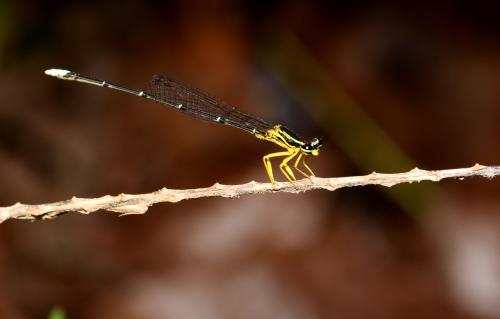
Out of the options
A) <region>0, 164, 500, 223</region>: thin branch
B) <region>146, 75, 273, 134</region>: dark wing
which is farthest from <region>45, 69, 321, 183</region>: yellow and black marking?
<region>0, 164, 500, 223</region>: thin branch

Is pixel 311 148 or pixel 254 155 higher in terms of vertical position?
pixel 254 155

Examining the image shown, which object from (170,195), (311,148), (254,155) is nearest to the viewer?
(170,195)

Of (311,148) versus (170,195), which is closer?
(170,195)

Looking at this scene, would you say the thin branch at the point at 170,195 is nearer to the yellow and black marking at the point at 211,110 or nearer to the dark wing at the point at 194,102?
the yellow and black marking at the point at 211,110

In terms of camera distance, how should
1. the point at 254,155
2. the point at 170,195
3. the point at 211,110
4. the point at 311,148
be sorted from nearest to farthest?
the point at 170,195
the point at 311,148
the point at 211,110
the point at 254,155

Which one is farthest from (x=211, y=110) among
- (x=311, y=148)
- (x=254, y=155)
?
(x=254, y=155)

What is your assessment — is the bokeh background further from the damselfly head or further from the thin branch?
the thin branch

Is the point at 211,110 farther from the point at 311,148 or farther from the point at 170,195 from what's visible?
the point at 170,195

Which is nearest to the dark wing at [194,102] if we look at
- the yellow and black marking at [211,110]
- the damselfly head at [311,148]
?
the yellow and black marking at [211,110]
